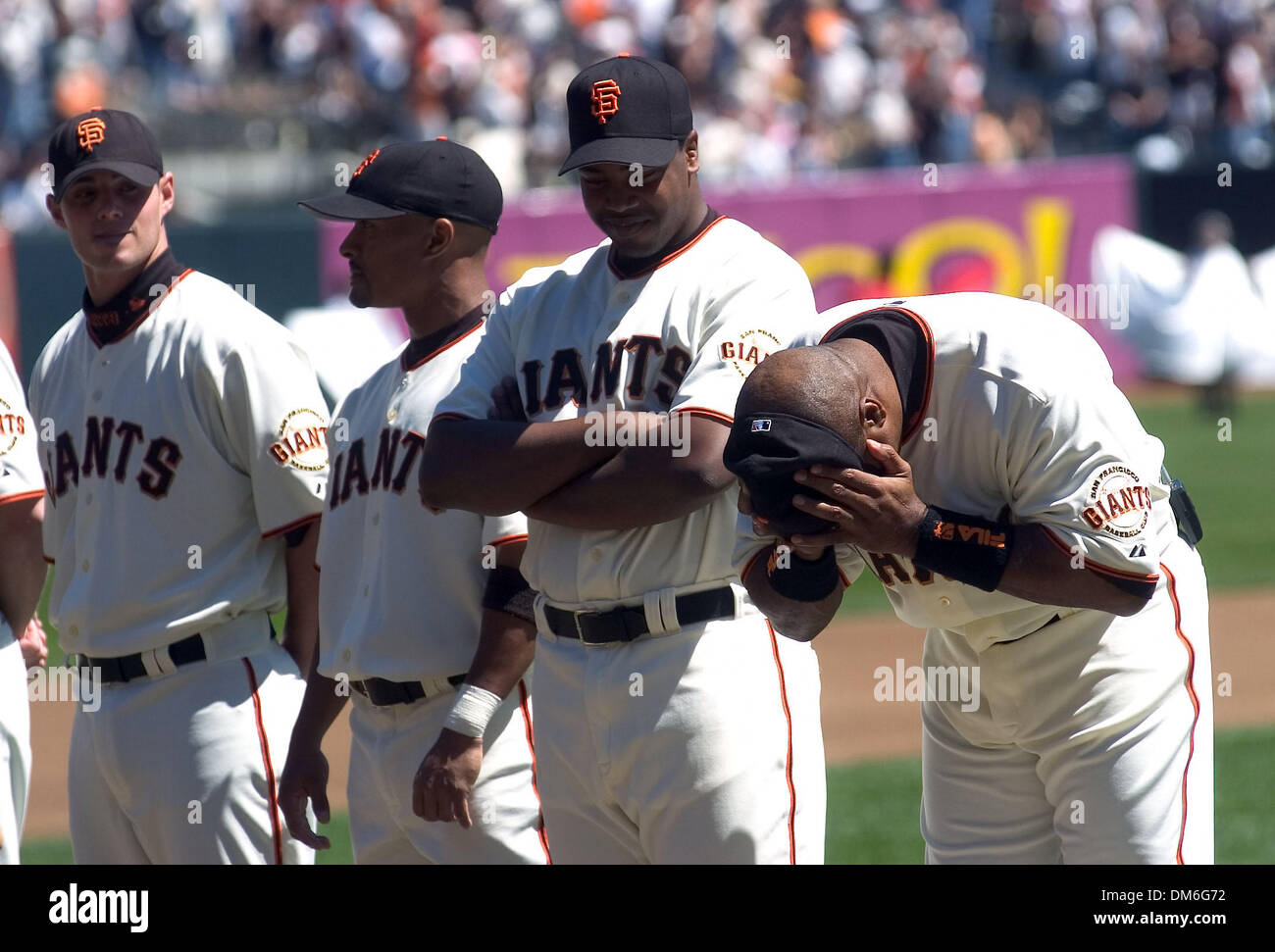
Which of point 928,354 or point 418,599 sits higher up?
point 928,354

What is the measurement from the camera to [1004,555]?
2.81 metres

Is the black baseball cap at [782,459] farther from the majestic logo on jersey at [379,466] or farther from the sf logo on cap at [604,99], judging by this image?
the majestic logo on jersey at [379,466]

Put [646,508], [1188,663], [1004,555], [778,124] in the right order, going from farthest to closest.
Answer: [778,124], [646,508], [1188,663], [1004,555]

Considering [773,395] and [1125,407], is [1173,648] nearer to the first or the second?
[1125,407]

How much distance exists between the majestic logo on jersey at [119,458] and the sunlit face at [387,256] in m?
0.60

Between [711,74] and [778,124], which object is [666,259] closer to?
[778,124]

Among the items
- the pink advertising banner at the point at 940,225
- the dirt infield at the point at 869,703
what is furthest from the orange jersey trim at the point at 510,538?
the pink advertising banner at the point at 940,225

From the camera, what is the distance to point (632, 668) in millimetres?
3305

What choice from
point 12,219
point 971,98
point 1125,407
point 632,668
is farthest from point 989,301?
point 971,98

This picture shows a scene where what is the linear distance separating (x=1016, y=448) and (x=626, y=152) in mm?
1043

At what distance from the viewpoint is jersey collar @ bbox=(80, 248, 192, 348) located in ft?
13.5

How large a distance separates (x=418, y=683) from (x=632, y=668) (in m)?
0.61

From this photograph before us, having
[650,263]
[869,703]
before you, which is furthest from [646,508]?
[869,703]

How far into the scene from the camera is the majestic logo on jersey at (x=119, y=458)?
13.1 feet
